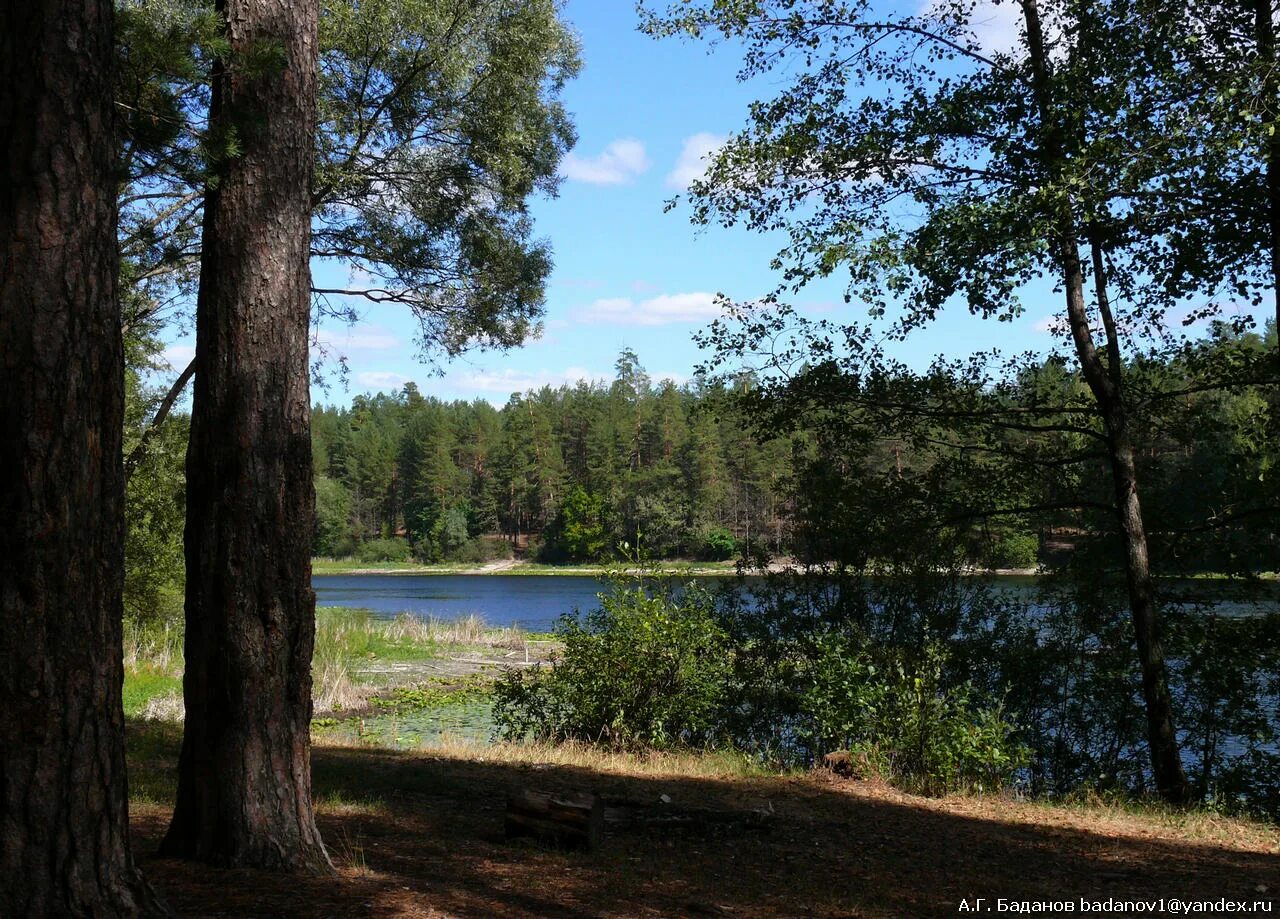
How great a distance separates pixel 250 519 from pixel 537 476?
Answer: 7452cm

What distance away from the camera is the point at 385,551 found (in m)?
84.1

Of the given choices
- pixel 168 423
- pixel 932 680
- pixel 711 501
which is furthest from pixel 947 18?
pixel 711 501

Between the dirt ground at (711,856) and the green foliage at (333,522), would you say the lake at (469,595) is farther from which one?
the dirt ground at (711,856)

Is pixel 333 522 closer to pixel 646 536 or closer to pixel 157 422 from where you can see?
pixel 157 422

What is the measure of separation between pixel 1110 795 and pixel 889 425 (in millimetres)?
4131

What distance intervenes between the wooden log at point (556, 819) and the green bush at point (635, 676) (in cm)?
454

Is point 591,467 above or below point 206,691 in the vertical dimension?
above

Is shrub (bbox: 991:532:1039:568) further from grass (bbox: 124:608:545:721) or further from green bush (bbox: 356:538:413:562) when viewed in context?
green bush (bbox: 356:538:413:562)

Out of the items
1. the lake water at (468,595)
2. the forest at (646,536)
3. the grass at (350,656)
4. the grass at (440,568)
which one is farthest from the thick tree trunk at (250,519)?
the grass at (440,568)

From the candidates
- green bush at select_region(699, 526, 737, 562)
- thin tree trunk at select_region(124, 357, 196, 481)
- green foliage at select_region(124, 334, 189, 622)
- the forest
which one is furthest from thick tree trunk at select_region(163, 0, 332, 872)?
green bush at select_region(699, 526, 737, 562)

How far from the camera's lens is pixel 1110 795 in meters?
9.28

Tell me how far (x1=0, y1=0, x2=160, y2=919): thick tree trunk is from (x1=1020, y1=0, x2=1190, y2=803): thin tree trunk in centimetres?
805

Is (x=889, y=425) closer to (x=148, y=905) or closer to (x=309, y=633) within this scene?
(x=309, y=633)

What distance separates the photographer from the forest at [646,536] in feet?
11.0
